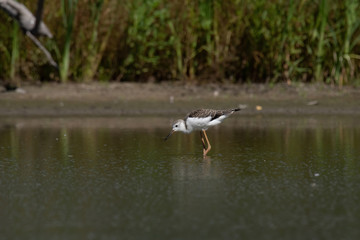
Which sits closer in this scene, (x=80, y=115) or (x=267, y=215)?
(x=267, y=215)

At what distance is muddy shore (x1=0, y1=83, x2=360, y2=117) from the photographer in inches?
634

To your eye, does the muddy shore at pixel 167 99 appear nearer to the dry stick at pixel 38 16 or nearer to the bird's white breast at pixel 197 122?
the dry stick at pixel 38 16

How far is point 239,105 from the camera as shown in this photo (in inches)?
650

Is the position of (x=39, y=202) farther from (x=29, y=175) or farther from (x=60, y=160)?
(x=60, y=160)

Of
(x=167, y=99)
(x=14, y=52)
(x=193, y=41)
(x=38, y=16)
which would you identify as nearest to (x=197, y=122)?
(x=167, y=99)

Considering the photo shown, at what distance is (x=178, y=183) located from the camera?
8.35m

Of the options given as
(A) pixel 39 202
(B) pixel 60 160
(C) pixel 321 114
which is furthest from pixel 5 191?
(C) pixel 321 114

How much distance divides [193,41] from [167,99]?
5.60ft

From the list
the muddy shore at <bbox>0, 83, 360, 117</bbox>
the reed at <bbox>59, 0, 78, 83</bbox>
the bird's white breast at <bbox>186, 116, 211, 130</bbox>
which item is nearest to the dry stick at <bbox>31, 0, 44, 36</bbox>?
the reed at <bbox>59, 0, 78, 83</bbox>

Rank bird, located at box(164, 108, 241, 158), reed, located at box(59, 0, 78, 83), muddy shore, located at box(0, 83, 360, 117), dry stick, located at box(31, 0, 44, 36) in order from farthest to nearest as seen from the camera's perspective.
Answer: reed, located at box(59, 0, 78, 83) < dry stick, located at box(31, 0, 44, 36) < muddy shore, located at box(0, 83, 360, 117) < bird, located at box(164, 108, 241, 158)

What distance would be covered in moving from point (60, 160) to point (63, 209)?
306 centimetres

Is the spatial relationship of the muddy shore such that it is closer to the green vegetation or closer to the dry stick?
the green vegetation

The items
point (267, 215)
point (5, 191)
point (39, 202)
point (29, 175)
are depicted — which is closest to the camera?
point (267, 215)

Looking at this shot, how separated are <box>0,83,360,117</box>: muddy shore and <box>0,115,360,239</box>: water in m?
2.32
